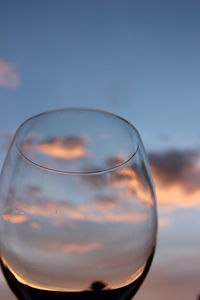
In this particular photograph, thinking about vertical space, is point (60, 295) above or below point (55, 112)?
below

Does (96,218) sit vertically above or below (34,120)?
below

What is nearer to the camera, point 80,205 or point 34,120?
point 80,205

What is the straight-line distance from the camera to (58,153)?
0.86m

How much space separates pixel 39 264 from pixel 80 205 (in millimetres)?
135

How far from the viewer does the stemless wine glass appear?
0.67 meters

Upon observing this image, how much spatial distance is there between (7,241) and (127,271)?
23 centimetres

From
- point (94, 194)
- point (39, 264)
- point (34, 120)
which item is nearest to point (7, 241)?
point (39, 264)

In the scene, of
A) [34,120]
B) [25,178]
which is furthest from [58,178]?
[34,120]

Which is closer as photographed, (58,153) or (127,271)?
(127,271)

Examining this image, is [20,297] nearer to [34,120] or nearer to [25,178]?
[25,178]

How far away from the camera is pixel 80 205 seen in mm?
730

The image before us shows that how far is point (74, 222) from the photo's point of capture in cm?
70

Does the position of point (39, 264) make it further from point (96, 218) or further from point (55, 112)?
point (55, 112)

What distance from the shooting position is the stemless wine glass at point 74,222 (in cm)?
67
